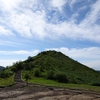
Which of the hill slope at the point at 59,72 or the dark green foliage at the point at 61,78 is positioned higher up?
the hill slope at the point at 59,72

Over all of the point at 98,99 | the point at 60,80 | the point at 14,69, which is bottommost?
the point at 98,99

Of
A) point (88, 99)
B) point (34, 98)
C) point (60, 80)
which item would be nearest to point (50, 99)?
point (34, 98)

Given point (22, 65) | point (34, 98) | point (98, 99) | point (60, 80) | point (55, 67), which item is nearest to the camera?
point (98, 99)

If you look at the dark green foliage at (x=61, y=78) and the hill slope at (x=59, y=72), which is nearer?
the dark green foliage at (x=61, y=78)

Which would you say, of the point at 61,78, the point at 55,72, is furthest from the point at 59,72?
the point at 61,78

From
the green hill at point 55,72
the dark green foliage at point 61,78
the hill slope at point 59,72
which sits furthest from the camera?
the hill slope at point 59,72

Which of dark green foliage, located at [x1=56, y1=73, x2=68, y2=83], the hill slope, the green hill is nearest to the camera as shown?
dark green foliage, located at [x1=56, y1=73, x2=68, y2=83]

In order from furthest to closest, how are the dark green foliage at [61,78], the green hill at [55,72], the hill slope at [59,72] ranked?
1. the hill slope at [59,72]
2. the green hill at [55,72]
3. the dark green foliage at [61,78]

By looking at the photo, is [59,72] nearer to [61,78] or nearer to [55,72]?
[55,72]

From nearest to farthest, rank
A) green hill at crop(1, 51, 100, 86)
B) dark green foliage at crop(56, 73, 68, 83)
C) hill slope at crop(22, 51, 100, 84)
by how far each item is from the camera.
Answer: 1. dark green foliage at crop(56, 73, 68, 83)
2. green hill at crop(1, 51, 100, 86)
3. hill slope at crop(22, 51, 100, 84)

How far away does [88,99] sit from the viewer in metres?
25.8

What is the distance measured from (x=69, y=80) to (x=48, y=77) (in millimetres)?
6144

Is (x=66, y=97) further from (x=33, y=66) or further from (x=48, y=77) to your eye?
(x=33, y=66)

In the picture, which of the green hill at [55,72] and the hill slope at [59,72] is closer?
the green hill at [55,72]
